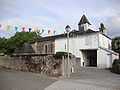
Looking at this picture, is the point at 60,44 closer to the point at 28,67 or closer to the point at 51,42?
the point at 51,42

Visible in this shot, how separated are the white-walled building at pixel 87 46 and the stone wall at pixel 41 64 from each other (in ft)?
32.8

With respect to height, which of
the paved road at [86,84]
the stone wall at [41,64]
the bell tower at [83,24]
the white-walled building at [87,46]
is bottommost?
the paved road at [86,84]

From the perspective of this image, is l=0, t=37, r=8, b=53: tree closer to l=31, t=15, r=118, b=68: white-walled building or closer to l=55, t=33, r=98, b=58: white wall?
l=31, t=15, r=118, b=68: white-walled building

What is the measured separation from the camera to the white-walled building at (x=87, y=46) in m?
19.1

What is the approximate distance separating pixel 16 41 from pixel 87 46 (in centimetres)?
2355

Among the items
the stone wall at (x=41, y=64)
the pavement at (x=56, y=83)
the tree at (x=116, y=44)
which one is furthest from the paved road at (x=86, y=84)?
the tree at (x=116, y=44)

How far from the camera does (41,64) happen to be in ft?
35.0

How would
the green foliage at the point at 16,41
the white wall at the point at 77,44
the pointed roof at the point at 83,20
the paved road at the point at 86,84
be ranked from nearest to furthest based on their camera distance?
the paved road at the point at 86,84 < the white wall at the point at 77,44 < the pointed roof at the point at 83,20 < the green foliage at the point at 16,41

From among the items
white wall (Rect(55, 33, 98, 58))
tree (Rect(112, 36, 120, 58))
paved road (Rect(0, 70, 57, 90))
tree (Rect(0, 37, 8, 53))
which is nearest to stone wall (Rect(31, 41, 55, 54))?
white wall (Rect(55, 33, 98, 58))

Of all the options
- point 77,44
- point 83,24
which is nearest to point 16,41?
point 77,44

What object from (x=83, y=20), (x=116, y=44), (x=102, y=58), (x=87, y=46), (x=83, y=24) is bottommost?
(x=102, y=58)

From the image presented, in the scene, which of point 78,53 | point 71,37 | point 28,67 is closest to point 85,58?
point 78,53

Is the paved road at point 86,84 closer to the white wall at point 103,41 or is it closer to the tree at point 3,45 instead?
the white wall at point 103,41

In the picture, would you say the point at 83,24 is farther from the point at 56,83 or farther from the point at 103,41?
the point at 56,83
